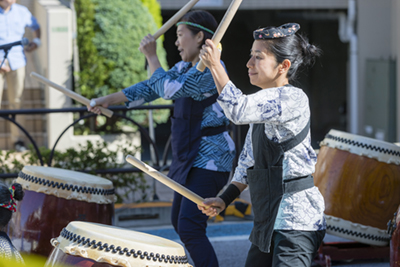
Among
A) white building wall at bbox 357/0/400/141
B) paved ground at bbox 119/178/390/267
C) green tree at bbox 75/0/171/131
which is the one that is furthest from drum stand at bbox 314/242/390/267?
white building wall at bbox 357/0/400/141

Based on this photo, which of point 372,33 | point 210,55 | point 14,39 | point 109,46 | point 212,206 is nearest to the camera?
point 210,55

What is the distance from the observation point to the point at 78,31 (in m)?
8.95

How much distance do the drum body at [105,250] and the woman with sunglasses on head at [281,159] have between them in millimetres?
420

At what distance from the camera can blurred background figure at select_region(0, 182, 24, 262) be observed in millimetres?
2381

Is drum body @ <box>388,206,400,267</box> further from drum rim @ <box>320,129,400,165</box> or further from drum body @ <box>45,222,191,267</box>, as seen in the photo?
drum body @ <box>45,222,191,267</box>

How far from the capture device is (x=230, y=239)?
14.6ft

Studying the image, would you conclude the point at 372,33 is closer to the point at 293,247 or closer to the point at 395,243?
the point at 395,243

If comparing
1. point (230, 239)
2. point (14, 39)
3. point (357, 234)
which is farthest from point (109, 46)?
point (357, 234)

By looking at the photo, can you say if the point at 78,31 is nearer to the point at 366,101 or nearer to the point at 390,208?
the point at 366,101

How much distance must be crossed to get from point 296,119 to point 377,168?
1521 millimetres

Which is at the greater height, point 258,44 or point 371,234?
point 258,44

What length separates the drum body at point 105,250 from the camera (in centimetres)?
204

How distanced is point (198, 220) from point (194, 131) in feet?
1.64

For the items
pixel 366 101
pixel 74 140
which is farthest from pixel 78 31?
pixel 366 101
